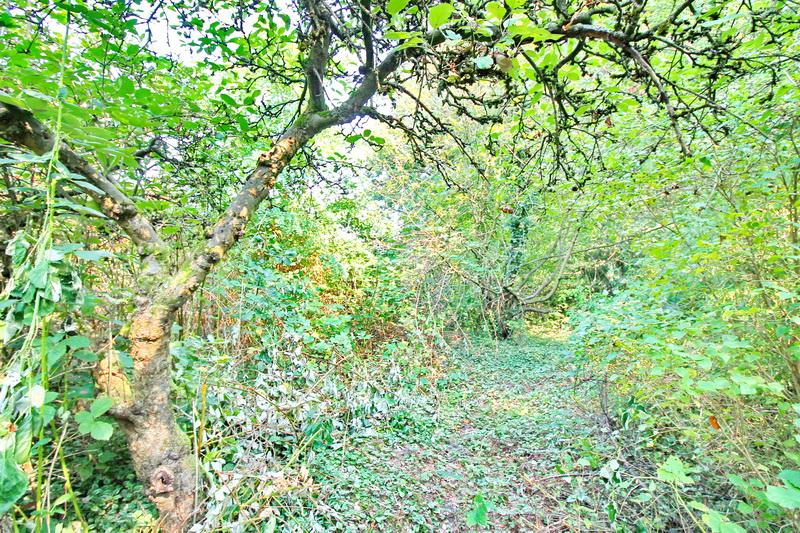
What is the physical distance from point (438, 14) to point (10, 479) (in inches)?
62.6

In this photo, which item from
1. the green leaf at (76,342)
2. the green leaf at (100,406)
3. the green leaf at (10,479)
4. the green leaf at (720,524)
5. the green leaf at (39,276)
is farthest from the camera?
the green leaf at (720,524)

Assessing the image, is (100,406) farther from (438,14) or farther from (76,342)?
(438,14)

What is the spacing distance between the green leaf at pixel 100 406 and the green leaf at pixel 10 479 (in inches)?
21.4

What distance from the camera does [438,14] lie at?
3.02 ft

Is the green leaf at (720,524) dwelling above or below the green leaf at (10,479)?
below

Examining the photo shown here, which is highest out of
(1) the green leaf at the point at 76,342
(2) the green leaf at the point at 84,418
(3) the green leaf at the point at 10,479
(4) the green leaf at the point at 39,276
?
(4) the green leaf at the point at 39,276

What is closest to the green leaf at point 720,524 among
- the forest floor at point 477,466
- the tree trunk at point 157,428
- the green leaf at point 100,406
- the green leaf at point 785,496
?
the green leaf at point 785,496

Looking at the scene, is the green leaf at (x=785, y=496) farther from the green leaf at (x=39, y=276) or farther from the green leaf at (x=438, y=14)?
the green leaf at (x=39, y=276)

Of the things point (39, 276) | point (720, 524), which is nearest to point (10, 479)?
point (39, 276)

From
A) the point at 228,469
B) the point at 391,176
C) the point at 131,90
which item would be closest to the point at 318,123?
the point at 131,90

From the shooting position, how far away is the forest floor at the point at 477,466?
2.59 m

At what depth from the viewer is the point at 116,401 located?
5.02ft

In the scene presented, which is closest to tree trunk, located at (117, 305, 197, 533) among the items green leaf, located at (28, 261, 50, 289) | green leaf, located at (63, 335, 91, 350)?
green leaf, located at (63, 335, 91, 350)

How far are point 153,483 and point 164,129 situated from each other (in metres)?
2.30
